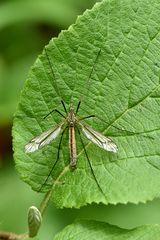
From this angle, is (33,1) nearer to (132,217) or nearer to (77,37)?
(132,217)

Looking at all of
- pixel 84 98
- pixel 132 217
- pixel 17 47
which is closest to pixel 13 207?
pixel 132 217

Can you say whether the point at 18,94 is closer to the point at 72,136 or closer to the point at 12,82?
the point at 12,82

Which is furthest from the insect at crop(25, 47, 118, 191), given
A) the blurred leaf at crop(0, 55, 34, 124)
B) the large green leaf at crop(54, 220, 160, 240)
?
the blurred leaf at crop(0, 55, 34, 124)

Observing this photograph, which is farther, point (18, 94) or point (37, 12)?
point (37, 12)

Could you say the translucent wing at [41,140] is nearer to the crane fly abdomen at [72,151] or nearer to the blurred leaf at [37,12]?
the crane fly abdomen at [72,151]

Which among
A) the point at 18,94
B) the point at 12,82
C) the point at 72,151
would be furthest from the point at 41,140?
the point at 12,82

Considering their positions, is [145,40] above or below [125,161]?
above
